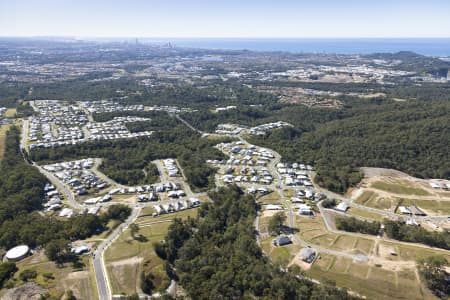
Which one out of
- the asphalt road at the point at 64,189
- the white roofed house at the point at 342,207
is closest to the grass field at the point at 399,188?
the white roofed house at the point at 342,207

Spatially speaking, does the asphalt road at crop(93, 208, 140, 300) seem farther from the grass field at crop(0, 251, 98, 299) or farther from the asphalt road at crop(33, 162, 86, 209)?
the asphalt road at crop(33, 162, 86, 209)

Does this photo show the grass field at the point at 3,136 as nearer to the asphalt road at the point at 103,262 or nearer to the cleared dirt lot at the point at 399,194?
the asphalt road at the point at 103,262

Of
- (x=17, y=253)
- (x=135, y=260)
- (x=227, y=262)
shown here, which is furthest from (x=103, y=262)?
(x=227, y=262)

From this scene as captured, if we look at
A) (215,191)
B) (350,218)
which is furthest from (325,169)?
(215,191)

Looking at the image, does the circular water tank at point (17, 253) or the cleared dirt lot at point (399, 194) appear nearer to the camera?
the circular water tank at point (17, 253)

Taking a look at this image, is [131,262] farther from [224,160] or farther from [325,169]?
[325,169]

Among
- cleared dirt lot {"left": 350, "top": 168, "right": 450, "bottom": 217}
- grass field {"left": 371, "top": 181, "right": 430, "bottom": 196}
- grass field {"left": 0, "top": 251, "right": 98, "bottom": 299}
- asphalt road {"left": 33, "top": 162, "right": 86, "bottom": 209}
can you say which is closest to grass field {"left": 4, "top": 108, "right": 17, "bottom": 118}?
asphalt road {"left": 33, "top": 162, "right": 86, "bottom": 209}
